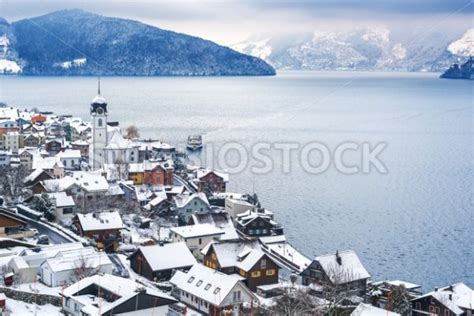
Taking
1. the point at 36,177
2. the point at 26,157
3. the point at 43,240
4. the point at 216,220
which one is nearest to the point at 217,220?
the point at 216,220

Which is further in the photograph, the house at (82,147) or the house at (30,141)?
the house at (30,141)

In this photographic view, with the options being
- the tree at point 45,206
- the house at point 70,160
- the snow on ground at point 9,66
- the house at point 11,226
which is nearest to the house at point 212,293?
the house at point 11,226

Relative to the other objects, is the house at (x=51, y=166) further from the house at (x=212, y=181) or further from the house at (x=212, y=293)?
the house at (x=212, y=293)

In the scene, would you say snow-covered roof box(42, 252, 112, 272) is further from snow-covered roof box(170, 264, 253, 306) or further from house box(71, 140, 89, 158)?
house box(71, 140, 89, 158)


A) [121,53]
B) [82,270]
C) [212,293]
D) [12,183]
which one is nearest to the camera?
[82,270]

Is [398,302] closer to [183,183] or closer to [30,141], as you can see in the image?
[183,183]

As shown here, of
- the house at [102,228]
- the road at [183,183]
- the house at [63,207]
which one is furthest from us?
the road at [183,183]
